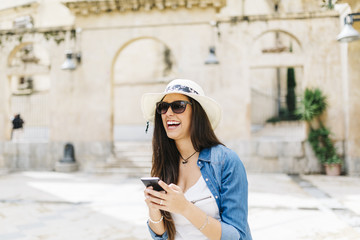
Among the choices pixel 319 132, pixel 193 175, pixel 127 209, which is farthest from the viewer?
pixel 319 132

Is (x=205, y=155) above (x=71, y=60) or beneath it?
beneath

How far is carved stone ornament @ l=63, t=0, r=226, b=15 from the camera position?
942cm

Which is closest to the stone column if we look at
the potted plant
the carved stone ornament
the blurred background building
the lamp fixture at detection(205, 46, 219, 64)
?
the blurred background building

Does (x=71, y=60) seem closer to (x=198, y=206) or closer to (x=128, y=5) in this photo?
(x=128, y=5)

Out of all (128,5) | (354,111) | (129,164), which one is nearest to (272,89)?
(354,111)

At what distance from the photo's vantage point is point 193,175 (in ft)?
5.48

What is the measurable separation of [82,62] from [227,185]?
9.75 m

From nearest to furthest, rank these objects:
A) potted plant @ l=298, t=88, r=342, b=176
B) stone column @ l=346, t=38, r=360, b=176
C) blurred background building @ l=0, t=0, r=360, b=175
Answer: stone column @ l=346, t=38, r=360, b=176 → potted plant @ l=298, t=88, r=342, b=176 → blurred background building @ l=0, t=0, r=360, b=175

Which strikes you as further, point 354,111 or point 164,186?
point 354,111

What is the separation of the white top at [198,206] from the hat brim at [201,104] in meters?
0.44

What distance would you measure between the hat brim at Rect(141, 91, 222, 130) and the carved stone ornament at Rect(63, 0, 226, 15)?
8.29m

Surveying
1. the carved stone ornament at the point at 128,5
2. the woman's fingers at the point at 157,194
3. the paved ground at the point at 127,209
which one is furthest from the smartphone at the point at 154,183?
the carved stone ornament at the point at 128,5

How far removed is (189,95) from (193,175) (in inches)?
18.7

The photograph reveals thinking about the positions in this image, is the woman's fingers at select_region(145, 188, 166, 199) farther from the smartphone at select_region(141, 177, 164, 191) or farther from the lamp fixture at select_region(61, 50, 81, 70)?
the lamp fixture at select_region(61, 50, 81, 70)
